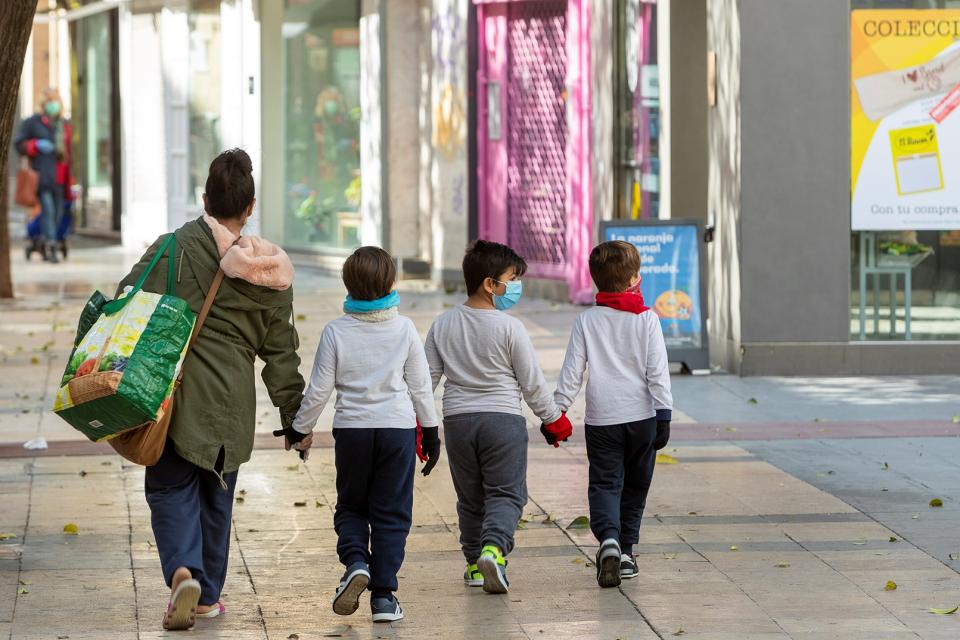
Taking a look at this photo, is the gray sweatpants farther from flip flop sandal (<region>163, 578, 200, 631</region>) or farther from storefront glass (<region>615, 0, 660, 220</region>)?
storefront glass (<region>615, 0, 660, 220</region>)

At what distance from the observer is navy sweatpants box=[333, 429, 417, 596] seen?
226 inches

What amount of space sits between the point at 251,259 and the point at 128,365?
0.52 m

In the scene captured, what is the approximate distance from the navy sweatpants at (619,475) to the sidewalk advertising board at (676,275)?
227 inches

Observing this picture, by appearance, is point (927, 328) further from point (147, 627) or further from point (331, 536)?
point (147, 627)

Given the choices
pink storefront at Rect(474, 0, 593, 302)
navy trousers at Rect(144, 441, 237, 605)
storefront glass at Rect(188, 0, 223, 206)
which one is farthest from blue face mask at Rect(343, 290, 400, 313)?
storefront glass at Rect(188, 0, 223, 206)

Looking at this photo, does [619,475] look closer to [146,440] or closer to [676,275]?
[146,440]

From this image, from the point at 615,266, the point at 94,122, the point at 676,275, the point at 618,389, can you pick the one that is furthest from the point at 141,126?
the point at 618,389

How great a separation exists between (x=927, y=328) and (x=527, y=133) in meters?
6.49

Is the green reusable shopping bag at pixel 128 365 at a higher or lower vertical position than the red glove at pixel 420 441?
higher

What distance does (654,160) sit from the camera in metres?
15.3

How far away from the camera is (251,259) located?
554cm

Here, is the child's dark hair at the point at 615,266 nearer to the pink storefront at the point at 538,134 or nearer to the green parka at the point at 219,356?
the green parka at the point at 219,356

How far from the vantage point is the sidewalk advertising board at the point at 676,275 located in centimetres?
1211

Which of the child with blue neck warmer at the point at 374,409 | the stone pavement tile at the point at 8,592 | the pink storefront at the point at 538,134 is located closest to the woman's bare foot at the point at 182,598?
the child with blue neck warmer at the point at 374,409
